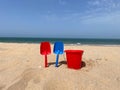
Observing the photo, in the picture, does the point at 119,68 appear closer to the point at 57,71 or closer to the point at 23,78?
the point at 57,71

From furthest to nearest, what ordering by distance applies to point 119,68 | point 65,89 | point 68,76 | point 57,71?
point 119,68, point 57,71, point 68,76, point 65,89

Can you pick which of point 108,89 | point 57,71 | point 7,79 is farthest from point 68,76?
point 7,79

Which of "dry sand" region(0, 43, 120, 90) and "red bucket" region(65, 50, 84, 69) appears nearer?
"dry sand" region(0, 43, 120, 90)

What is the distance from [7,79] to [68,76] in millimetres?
1687

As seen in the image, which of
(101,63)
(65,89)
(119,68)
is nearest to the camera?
(65,89)

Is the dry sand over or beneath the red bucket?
beneath

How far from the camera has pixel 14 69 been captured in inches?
232

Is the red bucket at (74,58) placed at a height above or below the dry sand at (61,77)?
above

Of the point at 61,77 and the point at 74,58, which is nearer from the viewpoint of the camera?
the point at 61,77

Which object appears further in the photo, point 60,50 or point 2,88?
point 60,50

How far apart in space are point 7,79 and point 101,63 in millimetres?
3129

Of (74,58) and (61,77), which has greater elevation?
(74,58)

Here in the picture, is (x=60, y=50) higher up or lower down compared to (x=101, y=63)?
higher up

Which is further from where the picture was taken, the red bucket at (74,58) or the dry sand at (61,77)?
the red bucket at (74,58)
